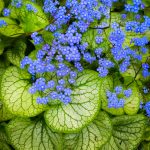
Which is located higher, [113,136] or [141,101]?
[141,101]

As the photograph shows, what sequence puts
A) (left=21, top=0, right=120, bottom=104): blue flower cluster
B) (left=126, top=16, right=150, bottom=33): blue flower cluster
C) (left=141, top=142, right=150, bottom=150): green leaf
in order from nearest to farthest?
(left=21, top=0, right=120, bottom=104): blue flower cluster → (left=126, top=16, right=150, bottom=33): blue flower cluster → (left=141, top=142, right=150, bottom=150): green leaf

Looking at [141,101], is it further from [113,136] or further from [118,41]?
[118,41]

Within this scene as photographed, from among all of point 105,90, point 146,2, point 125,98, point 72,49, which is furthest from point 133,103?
point 146,2

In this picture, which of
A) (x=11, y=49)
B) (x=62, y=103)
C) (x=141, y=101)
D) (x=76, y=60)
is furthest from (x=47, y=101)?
(x=141, y=101)

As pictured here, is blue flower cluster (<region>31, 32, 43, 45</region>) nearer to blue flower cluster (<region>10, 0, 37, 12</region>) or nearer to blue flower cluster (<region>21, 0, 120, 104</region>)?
blue flower cluster (<region>21, 0, 120, 104</region>)

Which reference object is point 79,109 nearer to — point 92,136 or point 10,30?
point 92,136

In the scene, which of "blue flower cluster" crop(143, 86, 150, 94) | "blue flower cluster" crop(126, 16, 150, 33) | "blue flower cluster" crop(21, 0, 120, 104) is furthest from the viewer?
"blue flower cluster" crop(143, 86, 150, 94)

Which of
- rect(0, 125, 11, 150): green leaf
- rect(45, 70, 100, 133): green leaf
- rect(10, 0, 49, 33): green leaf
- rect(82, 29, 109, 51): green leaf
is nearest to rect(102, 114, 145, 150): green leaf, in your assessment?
rect(45, 70, 100, 133): green leaf

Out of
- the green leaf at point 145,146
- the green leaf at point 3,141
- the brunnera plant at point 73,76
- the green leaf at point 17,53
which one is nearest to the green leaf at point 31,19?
the brunnera plant at point 73,76
